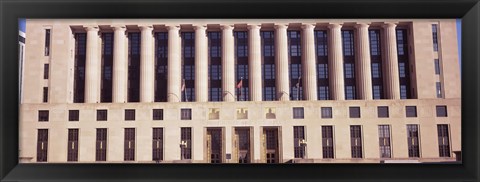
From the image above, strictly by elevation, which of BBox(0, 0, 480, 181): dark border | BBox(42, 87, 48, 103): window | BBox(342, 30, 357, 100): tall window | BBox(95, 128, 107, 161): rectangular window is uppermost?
BBox(342, 30, 357, 100): tall window

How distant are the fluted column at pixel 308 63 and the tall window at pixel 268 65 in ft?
13.8

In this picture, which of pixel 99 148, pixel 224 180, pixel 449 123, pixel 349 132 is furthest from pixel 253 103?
pixel 224 180

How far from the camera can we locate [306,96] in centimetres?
6881

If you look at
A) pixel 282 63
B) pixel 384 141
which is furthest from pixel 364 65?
pixel 282 63

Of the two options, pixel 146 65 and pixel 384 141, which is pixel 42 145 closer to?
pixel 146 65

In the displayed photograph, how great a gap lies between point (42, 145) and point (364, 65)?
4042 cm

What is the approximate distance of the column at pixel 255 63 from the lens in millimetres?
68875

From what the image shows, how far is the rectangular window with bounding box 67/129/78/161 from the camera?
64.7m

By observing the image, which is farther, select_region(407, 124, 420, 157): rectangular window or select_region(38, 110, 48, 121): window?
select_region(38, 110, 48, 121): window

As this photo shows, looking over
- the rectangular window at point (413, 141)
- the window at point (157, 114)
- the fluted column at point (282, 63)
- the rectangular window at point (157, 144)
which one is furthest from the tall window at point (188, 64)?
the rectangular window at point (413, 141)

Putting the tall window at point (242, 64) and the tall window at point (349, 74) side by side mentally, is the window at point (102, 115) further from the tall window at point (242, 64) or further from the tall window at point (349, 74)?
the tall window at point (349, 74)

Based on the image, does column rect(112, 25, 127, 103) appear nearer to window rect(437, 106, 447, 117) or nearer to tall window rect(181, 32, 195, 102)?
tall window rect(181, 32, 195, 102)

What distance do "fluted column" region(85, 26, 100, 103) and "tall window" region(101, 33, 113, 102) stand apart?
201 centimetres

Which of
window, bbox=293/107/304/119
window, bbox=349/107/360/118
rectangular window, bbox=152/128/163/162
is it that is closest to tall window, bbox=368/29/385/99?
window, bbox=349/107/360/118
